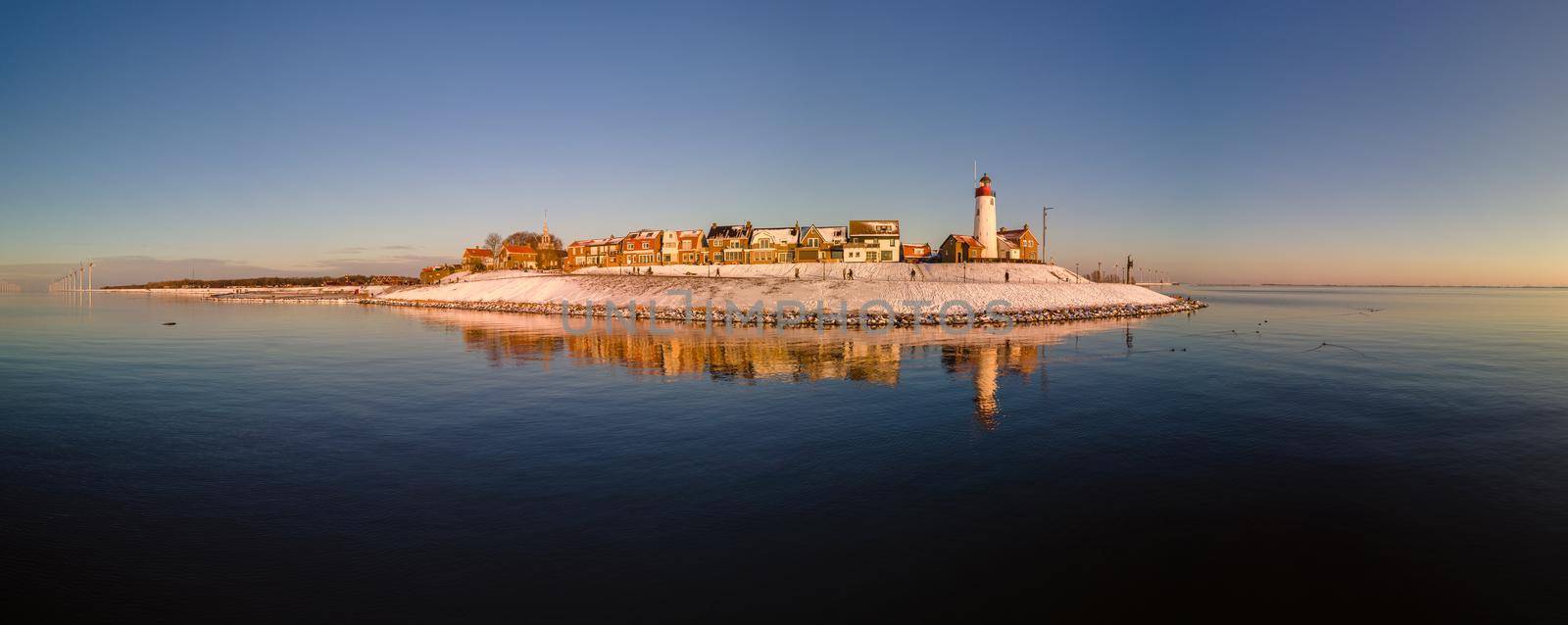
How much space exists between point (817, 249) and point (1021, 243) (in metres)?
29.5

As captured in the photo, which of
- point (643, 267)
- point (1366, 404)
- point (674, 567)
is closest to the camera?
point (674, 567)

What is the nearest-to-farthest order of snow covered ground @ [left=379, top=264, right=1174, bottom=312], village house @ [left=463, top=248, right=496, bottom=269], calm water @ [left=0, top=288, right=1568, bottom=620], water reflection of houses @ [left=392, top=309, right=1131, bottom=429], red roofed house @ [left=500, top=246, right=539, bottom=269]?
calm water @ [left=0, top=288, right=1568, bottom=620] → water reflection of houses @ [left=392, top=309, right=1131, bottom=429] → snow covered ground @ [left=379, top=264, right=1174, bottom=312] → red roofed house @ [left=500, top=246, right=539, bottom=269] → village house @ [left=463, top=248, right=496, bottom=269]

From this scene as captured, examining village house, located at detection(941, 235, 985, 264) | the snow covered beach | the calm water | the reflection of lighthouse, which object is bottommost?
the calm water

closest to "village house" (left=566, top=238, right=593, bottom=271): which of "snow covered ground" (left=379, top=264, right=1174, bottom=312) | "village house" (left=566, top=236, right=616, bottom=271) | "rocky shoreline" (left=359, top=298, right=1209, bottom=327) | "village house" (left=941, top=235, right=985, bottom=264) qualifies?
"village house" (left=566, top=236, right=616, bottom=271)

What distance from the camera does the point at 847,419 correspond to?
2080cm

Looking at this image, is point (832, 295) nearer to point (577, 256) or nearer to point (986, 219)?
point (986, 219)

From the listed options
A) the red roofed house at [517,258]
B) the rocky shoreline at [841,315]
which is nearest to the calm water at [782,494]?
the rocky shoreline at [841,315]

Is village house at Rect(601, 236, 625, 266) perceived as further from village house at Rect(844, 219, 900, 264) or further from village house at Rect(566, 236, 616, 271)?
village house at Rect(844, 219, 900, 264)

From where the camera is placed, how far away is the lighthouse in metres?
91.4

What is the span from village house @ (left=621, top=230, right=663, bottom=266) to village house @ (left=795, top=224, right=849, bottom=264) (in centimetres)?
2655

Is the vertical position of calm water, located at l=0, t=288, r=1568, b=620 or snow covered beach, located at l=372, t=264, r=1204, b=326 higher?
snow covered beach, located at l=372, t=264, r=1204, b=326

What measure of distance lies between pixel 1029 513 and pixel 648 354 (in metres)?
26.5

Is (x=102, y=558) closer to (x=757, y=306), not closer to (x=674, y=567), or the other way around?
(x=674, y=567)

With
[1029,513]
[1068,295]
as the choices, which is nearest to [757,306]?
[1068,295]
